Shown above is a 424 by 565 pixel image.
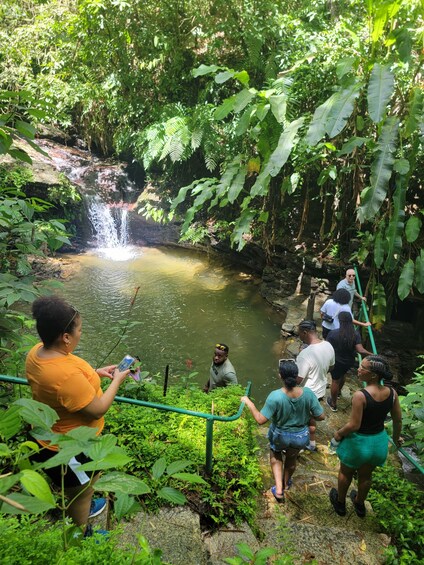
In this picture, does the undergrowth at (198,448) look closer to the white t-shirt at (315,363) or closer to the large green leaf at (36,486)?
the white t-shirt at (315,363)

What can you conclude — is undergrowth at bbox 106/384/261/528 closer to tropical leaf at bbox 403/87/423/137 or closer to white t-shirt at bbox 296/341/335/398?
white t-shirt at bbox 296/341/335/398

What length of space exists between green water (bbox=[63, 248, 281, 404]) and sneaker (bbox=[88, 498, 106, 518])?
13.0ft

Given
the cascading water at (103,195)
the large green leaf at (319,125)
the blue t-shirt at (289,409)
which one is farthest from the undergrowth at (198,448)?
the cascading water at (103,195)

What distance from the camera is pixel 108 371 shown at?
2629mm

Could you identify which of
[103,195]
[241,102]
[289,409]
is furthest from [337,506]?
[103,195]

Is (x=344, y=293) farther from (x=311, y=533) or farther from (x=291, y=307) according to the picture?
(x=291, y=307)

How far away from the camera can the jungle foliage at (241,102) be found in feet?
20.0

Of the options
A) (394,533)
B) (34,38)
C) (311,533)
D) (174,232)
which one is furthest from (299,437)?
(34,38)

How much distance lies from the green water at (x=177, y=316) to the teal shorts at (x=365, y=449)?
3657mm

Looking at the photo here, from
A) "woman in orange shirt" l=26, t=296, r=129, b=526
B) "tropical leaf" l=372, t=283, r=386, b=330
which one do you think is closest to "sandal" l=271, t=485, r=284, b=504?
"woman in orange shirt" l=26, t=296, r=129, b=526

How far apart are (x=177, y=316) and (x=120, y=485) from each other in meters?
8.39

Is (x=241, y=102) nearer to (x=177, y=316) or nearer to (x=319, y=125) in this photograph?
(x=319, y=125)

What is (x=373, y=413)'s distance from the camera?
2.80 meters

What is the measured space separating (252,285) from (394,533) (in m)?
8.75
